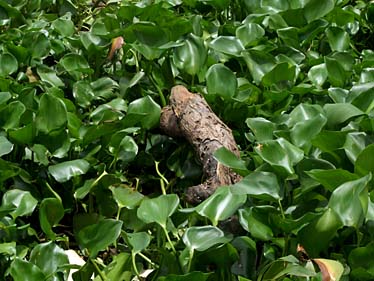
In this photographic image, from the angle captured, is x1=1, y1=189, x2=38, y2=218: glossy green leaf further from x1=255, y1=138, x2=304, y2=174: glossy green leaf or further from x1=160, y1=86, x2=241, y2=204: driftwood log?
x1=255, y1=138, x2=304, y2=174: glossy green leaf

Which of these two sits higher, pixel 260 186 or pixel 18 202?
pixel 260 186

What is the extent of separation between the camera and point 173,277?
4.08 ft

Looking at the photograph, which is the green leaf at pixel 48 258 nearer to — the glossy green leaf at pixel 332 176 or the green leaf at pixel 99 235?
the green leaf at pixel 99 235

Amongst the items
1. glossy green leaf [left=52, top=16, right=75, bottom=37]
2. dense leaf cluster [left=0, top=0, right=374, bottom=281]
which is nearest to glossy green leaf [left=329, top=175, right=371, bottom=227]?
dense leaf cluster [left=0, top=0, right=374, bottom=281]

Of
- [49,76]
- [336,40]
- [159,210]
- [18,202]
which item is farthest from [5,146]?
[336,40]

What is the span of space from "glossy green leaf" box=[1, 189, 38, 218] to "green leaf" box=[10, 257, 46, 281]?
0.66ft

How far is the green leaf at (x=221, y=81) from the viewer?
183 centimetres

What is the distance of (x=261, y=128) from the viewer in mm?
1614

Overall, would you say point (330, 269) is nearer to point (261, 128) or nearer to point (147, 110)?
point (261, 128)

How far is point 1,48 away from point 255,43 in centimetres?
65

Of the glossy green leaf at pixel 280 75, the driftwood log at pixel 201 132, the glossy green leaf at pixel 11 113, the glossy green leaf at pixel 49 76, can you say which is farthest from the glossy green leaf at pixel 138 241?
the glossy green leaf at pixel 49 76

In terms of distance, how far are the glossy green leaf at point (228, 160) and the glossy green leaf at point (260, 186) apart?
0.28ft

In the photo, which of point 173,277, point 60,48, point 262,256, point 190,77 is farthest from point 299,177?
point 60,48

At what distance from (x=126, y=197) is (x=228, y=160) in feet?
0.76
